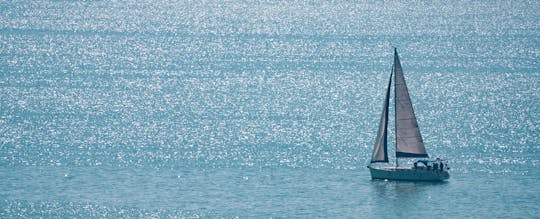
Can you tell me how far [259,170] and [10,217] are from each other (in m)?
20.9

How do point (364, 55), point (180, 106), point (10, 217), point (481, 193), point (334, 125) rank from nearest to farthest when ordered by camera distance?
point (10, 217) < point (481, 193) < point (334, 125) < point (180, 106) < point (364, 55)

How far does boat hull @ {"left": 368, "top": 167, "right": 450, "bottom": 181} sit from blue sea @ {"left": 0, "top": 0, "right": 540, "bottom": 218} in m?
0.64

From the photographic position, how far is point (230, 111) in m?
128

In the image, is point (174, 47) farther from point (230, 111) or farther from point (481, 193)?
point (481, 193)

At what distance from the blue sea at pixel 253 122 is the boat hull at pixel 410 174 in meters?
0.64

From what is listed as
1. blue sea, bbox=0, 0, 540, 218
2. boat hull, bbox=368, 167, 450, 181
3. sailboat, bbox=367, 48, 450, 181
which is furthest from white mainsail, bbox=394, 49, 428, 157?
blue sea, bbox=0, 0, 540, 218

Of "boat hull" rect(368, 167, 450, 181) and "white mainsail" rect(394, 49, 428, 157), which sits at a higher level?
"white mainsail" rect(394, 49, 428, 157)

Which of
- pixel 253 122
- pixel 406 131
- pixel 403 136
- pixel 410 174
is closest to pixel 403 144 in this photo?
pixel 403 136

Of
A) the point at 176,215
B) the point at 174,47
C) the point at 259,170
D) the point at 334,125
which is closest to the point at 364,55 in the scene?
the point at 174,47

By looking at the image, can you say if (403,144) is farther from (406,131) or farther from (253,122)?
(253,122)

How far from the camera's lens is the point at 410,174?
9700 centimetres

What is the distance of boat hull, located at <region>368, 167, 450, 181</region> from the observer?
318ft

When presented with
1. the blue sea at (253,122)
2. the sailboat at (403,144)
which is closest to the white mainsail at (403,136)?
the sailboat at (403,144)

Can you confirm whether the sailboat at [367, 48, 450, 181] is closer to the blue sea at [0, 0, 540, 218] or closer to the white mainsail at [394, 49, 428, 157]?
the white mainsail at [394, 49, 428, 157]
